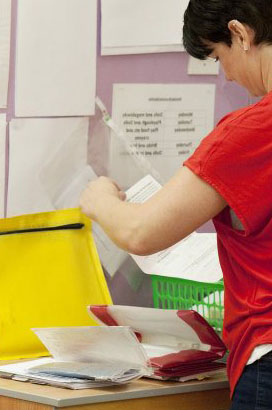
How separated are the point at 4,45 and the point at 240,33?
642 millimetres

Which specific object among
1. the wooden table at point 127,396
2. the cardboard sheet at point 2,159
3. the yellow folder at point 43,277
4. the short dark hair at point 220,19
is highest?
the short dark hair at point 220,19

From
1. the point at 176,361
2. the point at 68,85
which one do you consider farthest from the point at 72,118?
the point at 176,361

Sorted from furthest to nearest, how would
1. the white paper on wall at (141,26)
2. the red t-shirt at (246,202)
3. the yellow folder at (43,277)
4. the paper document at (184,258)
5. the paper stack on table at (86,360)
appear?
1. the white paper on wall at (141,26)
2. the paper document at (184,258)
3. the yellow folder at (43,277)
4. the paper stack on table at (86,360)
5. the red t-shirt at (246,202)

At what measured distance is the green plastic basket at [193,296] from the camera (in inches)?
67.2

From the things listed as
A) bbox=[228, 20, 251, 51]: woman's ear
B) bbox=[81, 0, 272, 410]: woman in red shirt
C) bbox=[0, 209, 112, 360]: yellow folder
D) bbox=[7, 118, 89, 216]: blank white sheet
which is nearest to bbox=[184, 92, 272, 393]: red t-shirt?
bbox=[81, 0, 272, 410]: woman in red shirt

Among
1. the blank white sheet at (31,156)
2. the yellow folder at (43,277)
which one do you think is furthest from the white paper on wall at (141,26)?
the yellow folder at (43,277)

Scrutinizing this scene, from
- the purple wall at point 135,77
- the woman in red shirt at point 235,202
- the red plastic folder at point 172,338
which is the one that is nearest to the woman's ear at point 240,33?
the woman in red shirt at point 235,202

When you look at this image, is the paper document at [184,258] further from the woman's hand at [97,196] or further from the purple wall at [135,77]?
the woman's hand at [97,196]

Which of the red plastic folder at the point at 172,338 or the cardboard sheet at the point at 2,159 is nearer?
the red plastic folder at the point at 172,338

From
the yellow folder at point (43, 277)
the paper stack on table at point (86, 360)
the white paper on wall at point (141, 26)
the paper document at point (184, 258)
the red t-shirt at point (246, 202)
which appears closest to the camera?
the red t-shirt at point (246, 202)

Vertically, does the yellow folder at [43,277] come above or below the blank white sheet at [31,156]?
below

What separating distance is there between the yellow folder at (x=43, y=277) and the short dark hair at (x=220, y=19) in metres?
0.52

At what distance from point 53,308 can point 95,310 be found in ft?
0.62

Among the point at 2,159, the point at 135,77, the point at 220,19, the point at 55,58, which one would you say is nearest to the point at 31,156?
the point at 2,159
